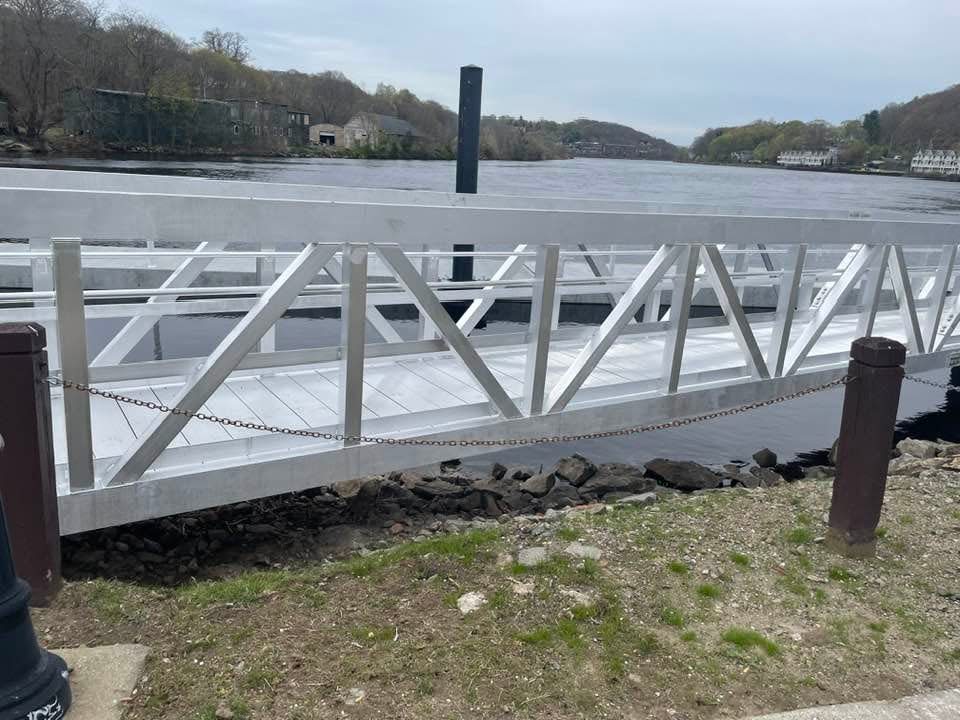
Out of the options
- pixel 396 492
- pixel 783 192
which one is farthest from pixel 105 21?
pixel 396 492

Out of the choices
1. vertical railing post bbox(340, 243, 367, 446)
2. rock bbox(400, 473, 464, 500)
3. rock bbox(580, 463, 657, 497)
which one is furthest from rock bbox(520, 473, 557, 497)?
vertical railing post bbox(340, 243, 367, 446)

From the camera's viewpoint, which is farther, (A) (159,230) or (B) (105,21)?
(B) (105,21)

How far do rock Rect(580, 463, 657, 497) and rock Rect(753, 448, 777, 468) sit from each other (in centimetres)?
160

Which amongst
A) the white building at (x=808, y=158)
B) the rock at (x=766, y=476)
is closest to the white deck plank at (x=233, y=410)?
the rock at (x=766, y=476)

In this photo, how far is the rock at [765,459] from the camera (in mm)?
8398

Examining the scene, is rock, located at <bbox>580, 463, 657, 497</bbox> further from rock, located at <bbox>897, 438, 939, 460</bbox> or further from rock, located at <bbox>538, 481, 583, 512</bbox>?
rock, located at <bbox>897, 438, 939, 460</bbox>

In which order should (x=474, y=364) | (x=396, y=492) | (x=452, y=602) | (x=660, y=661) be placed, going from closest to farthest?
1. (x=660, y=661)
2. (x=452, y=602)
3. (x=474, y=364)
4. (x=396, y=492)

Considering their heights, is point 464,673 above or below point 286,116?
below

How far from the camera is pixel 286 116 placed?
87750 mm

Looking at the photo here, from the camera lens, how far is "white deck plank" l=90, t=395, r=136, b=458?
4613 mm

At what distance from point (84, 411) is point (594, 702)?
9.28ft

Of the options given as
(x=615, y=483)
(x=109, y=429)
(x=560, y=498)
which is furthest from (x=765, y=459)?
(x=109, y=429)

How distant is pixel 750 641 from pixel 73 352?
3.37 m

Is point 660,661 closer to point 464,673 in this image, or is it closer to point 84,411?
point 464,673
